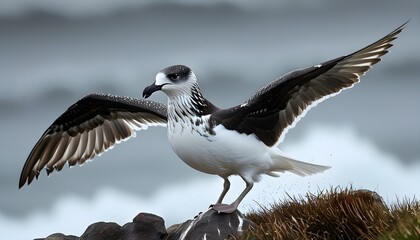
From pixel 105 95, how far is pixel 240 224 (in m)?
3.84

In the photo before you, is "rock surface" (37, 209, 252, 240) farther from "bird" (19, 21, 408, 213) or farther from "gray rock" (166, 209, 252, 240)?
"bird" (19, 21, 408, 213)

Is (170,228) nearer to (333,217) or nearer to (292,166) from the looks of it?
(292,166)

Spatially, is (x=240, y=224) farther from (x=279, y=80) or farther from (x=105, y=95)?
(x=105, y=95)

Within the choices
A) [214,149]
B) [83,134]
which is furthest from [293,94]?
[83,134]

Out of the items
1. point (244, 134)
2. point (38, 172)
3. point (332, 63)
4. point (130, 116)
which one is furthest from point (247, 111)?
point (38, 172)

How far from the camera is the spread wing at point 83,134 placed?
15266 millimetres

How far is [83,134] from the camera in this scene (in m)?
15.6

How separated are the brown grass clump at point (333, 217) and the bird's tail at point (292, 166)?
1.88 ft

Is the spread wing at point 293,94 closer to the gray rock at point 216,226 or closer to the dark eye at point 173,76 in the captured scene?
the dark eye at point 173,76

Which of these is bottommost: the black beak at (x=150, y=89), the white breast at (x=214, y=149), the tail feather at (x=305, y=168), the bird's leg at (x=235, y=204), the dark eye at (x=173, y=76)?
the bird's leg at (x=235, y=204)

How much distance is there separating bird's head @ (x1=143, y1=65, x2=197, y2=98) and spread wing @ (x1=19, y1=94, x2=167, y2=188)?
9.26 feet

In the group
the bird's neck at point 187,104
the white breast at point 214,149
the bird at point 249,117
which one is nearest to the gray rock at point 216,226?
the bird at point 249,117

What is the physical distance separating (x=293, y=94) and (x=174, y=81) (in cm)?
188

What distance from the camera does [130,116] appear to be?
15.4m
